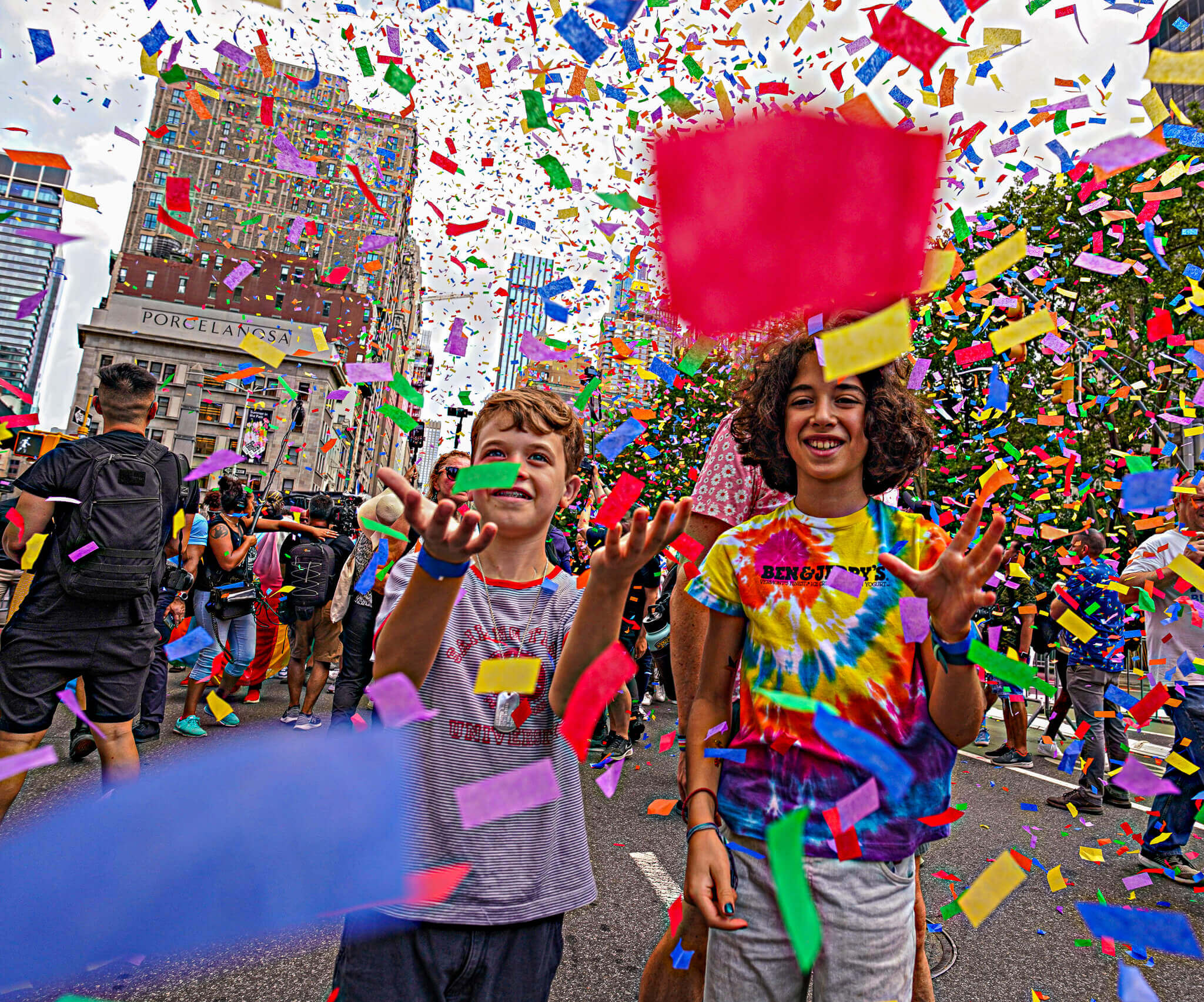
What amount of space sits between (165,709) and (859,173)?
6.89m

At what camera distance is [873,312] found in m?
1.98

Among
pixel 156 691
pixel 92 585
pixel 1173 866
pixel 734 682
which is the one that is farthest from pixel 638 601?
pixel 734 682

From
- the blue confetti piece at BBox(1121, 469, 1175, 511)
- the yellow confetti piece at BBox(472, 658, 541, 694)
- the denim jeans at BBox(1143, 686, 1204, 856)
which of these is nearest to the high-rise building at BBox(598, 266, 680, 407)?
the blue confetti piece at BBox(1121, 469, 1175, 511)

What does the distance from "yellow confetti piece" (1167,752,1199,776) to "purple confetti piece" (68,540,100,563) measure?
18.2ft

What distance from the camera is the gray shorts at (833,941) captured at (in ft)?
4.43

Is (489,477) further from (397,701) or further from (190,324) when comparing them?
(190,324)

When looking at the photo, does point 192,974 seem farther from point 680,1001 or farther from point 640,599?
point 640,599

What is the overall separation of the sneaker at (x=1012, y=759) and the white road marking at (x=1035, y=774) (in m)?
0.06

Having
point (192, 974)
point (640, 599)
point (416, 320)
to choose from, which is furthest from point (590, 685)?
point (416, 320)

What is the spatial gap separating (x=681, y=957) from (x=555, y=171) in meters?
3.72

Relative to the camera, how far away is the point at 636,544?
4.72ft

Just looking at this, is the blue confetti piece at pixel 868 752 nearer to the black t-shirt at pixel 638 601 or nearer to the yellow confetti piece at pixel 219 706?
the black t-shirt at pixel 638 601

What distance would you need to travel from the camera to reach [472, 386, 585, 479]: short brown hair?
68.7 inches

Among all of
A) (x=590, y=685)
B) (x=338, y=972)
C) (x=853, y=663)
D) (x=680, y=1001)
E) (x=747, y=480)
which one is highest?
(x=747, y=480)
